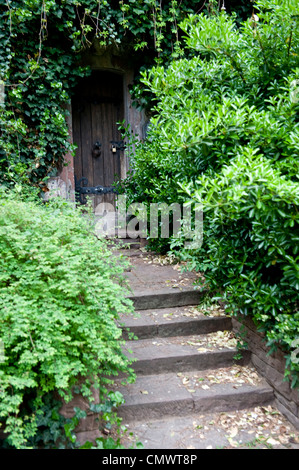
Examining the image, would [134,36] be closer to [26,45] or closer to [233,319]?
[26,45]

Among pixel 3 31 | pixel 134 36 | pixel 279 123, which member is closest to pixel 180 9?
pixel 134 36

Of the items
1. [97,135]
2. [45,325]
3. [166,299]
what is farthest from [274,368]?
[97,135]

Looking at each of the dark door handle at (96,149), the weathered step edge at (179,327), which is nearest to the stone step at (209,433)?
the weathered step edge at (179,327)

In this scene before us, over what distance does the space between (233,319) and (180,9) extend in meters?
4.24

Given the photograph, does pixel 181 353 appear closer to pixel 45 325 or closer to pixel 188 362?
pixel 188 362

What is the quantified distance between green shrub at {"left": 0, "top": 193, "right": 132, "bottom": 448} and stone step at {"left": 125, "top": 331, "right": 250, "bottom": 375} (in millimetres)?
506

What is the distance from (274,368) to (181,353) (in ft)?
2.14

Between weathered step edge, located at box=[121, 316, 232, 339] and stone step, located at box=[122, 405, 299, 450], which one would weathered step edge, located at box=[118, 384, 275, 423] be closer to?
stone step, located at box=[122, 405, 299, 450]

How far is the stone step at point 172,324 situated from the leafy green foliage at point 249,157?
17.4 inches

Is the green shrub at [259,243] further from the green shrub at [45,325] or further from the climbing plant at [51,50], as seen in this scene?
the climbing plant at [51,50]

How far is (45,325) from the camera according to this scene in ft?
6.29

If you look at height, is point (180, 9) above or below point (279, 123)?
above

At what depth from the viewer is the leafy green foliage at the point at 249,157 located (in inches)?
86.0

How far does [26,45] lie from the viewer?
4.65 m
